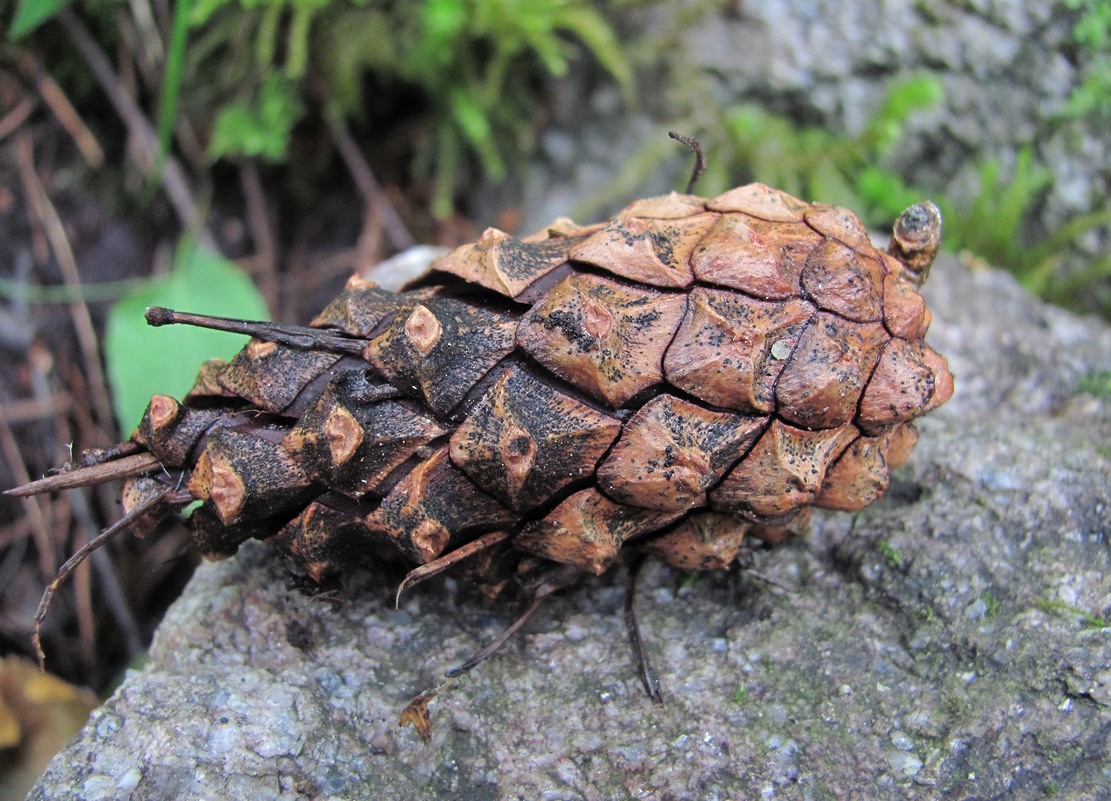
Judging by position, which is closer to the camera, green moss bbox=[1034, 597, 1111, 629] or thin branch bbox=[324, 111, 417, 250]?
green moss bbox=[1034, 597, 1111, 629]

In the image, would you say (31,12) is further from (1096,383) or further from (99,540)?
(1096,383)

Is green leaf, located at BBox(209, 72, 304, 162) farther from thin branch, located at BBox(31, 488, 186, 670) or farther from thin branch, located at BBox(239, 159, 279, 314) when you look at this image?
thin branch, located at BBox(31, 488, 186, 670)

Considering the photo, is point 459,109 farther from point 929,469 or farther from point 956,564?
point 956,564

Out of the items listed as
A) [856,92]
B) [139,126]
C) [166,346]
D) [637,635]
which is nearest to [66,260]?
[139,126]


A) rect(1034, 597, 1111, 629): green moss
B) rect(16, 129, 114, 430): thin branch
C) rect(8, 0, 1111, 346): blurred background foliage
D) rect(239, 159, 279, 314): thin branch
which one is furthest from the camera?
rect(239, 159, 279, 314): thin branch

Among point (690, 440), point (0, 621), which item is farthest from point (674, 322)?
point (0, 621)

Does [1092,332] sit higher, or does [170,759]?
[170,759]

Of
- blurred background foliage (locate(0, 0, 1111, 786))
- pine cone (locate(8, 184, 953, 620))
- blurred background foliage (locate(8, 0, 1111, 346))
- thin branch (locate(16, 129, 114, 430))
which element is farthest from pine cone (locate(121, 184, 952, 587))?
thin branch (locate(16, 129, 114, 430))
